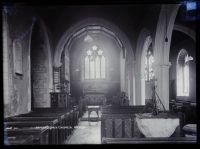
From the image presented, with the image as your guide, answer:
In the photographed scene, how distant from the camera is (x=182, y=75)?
13.6m

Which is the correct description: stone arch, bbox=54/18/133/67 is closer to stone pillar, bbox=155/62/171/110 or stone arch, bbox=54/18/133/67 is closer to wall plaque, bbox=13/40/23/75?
stone pillar, bbox=155/62/171/110

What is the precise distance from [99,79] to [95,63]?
149cm

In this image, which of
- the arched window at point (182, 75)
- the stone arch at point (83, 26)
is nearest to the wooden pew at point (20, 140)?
the stone arch at point (83, 26)

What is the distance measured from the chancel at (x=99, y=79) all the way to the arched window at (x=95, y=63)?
62 cm

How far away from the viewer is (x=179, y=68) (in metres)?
13.7

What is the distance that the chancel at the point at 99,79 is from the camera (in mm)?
4609

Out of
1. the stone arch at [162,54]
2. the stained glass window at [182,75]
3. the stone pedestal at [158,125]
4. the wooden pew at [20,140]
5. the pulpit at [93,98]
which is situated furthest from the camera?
the pulpit at [93,98]

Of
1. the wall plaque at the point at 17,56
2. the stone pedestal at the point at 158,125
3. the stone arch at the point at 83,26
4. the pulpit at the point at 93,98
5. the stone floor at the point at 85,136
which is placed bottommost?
the stone floor at the point at 85,136

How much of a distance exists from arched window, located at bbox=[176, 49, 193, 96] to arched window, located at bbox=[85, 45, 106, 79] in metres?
7.77

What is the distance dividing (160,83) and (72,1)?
6371mm

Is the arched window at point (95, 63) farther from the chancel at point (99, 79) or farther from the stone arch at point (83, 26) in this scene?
the stone arch at point (83, 26)

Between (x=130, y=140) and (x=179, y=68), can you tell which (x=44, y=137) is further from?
(x=179, y=68)

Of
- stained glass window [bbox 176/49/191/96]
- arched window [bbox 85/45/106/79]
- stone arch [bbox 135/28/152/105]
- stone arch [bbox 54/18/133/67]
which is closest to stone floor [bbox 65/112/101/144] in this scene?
stone arch [bbox 135/28/152/105]
